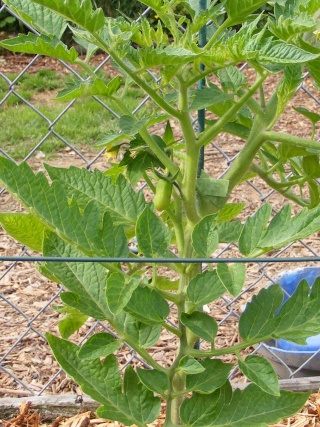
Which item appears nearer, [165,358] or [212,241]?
[212,241]

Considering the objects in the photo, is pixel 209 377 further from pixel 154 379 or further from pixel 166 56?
pixel 166 56

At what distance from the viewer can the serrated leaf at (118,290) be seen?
925 mm

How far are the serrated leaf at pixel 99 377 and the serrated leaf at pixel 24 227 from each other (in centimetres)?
17

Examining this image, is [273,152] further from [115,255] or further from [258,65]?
[115,255]

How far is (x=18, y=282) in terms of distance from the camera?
2.49 m

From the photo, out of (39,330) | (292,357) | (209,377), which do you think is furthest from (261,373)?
(39,330)

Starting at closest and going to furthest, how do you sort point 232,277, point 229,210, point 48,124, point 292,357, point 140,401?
point 232,277
point 140,401
point 229,210
point 292,357
point 48,124

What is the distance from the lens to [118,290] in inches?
37.0

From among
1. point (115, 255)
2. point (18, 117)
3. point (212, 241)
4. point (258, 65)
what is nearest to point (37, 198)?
point (115, 255)

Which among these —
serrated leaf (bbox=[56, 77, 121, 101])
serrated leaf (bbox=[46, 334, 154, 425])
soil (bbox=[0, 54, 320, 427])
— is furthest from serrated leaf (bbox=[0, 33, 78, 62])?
soil (bbox=[0, 54, 320, 427])

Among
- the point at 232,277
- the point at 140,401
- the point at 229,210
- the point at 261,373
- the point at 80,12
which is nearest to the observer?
the point at 80,12

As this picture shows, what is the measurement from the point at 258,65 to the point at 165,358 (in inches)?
51.8

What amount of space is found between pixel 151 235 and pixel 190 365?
0.72 feet

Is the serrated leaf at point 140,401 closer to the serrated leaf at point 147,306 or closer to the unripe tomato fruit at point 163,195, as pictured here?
the serrated leaf at point 147,306
